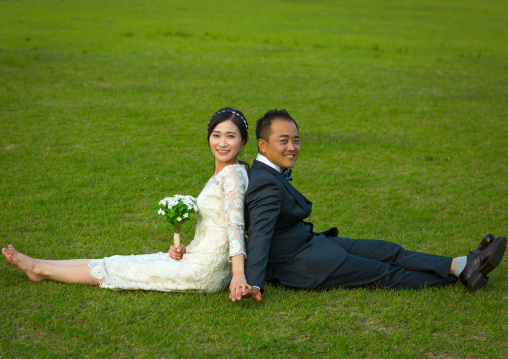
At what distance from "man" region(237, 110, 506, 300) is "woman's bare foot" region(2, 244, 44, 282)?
182cm

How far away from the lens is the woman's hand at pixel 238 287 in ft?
14.8

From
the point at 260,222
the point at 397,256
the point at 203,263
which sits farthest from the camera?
the point at 397,256

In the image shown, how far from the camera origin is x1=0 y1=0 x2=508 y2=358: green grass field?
447cm

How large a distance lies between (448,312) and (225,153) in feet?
7.26

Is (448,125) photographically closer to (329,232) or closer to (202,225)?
(329,232)

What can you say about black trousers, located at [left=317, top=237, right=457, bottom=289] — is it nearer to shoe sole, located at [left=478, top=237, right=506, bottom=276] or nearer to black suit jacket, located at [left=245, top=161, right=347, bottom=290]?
black suit jacket, located at [left=245, top=161, right=347, bottom=290]

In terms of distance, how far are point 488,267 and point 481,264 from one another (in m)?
0.06

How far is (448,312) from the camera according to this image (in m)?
4.88

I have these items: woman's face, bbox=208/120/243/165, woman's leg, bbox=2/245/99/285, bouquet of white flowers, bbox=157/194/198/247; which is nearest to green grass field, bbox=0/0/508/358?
woman's leg, bbox=2/245/99/285

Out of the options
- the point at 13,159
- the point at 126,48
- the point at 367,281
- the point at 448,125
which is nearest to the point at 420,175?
the point at 448,125

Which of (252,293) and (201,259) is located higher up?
(201,259)

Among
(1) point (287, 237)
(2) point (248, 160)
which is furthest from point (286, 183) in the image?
(2) point (248, 160)

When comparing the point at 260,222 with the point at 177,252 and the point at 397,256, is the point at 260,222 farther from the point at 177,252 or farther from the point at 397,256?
the point at 397,256

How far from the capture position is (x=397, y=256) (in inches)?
212
